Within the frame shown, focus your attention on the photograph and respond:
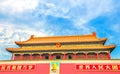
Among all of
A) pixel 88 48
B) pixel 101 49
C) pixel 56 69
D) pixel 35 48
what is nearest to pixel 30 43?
pixel 35 48

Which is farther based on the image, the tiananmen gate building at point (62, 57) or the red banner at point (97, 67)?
the tiananmen gate building at point (62, 57)

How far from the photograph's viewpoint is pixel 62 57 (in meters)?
26.8

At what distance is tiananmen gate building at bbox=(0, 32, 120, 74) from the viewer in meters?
23.7

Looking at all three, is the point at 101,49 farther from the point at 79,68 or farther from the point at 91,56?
the point at 79,68

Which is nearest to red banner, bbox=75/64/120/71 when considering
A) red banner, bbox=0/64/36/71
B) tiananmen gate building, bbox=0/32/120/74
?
tiananmen gate building, bbox=0/32/120/74

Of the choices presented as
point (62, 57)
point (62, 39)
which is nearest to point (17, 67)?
point (62, 57)

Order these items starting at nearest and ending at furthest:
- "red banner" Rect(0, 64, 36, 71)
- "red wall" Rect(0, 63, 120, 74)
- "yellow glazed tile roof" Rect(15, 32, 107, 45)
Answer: "red wall" Rect(0, 63, 120, 74) → "red banner" Rect(0, 64, 36, 71) → "yellow glazed tile roof" Rect(15, 32, 107, 45)

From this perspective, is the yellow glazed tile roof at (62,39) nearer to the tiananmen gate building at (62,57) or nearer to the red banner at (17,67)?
the tiananmen gate building at (62,57)

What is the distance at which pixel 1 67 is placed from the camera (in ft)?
84.0

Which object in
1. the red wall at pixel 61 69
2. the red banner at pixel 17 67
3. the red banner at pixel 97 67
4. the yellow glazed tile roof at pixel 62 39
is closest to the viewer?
the red banner at pixel 97 67

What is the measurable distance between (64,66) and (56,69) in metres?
1.13

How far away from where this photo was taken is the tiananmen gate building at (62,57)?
77.7ft

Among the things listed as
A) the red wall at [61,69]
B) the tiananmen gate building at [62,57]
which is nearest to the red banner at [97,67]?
the tiananmen gate building at [62,57]

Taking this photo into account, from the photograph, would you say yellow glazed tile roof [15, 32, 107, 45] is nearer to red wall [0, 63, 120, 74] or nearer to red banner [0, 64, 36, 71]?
red banner [0, 64, 36, 71]
